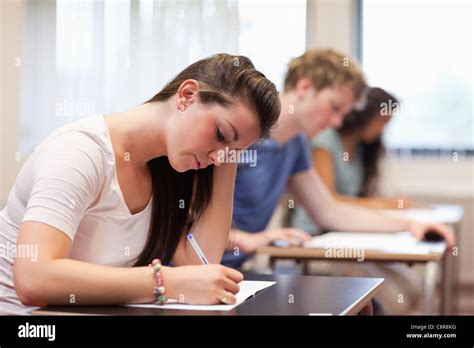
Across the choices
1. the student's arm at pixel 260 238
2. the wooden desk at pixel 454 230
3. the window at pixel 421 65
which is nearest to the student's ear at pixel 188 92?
the student's arm at pixel 260 238

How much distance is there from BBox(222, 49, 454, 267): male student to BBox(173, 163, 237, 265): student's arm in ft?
1.84

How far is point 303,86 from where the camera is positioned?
201 cm

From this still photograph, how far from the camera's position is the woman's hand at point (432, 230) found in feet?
6.51

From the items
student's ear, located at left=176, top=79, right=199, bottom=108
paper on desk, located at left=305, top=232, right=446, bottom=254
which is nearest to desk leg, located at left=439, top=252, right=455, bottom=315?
paper on desk, located at left=305, top=232, right=446, bottom=254

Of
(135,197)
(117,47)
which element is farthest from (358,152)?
(135,197)

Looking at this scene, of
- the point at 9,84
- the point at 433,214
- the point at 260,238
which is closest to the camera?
the point at 9,84

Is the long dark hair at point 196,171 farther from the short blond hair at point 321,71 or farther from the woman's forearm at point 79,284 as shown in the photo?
the short blond hair at point 321,71

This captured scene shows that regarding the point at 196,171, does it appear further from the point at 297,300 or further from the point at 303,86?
the point at 303,86

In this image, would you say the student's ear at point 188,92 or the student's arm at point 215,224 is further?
the student's arm at point 215,224

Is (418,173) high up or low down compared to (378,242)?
up

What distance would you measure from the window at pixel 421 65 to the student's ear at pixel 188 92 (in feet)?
5.78

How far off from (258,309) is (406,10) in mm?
2048

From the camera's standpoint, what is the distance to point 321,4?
320 centimetres

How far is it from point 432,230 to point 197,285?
1197 mm
